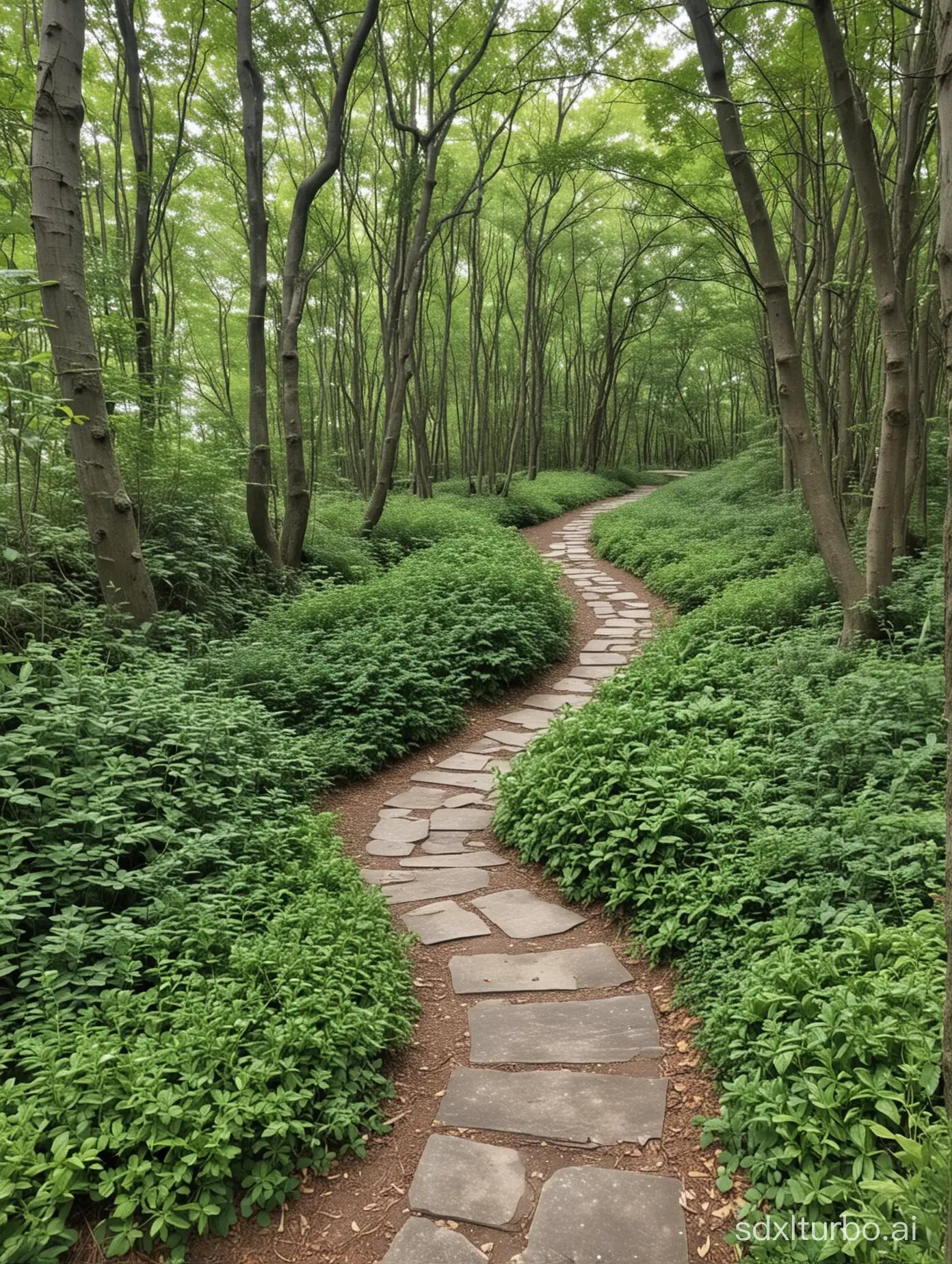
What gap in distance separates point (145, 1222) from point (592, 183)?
20153 millimetres

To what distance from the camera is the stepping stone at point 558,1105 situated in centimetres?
227

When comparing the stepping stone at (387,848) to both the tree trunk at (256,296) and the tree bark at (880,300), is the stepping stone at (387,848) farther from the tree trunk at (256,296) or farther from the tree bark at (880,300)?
the tree trunk at (256,296)

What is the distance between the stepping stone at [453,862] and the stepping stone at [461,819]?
0.31m

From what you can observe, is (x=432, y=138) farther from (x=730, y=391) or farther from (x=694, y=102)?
(x=730, y=391)

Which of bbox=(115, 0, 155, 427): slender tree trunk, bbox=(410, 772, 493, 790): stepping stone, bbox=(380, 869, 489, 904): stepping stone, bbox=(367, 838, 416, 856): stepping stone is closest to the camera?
bbox=(380, 869, 489, 904): stepping stone

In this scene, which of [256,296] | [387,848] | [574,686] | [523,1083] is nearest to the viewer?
[523,1083]

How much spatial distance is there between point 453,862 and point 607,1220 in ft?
7.22

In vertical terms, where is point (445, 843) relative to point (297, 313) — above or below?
below

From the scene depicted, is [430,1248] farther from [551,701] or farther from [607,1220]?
[551,701]

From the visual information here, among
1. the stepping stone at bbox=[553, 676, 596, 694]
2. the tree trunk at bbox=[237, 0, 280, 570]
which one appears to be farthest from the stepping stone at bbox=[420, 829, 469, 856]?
the tree trunk at bbox=[237, 0, 280, 570]

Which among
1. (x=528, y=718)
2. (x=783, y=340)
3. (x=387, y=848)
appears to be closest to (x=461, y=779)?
(x=387, y=848)

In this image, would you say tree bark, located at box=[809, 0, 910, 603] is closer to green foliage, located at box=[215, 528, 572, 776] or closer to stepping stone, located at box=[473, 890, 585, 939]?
green foliage, located at box=[215, 528, 572, 776]

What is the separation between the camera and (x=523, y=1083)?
2.49m

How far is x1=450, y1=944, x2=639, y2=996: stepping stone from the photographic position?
3039 mm
